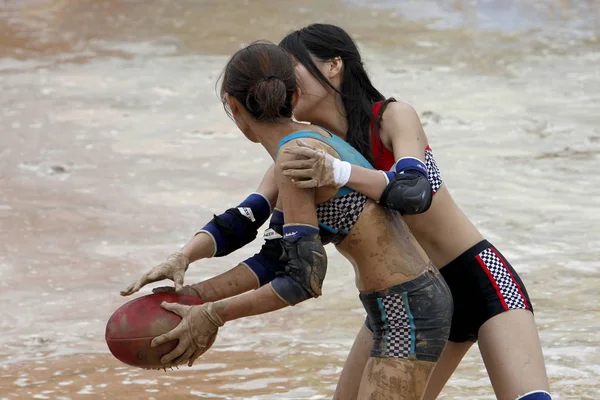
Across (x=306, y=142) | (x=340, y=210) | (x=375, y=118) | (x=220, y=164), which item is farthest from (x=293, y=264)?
(x=220, y=164)

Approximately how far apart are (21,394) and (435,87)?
8.08 meters

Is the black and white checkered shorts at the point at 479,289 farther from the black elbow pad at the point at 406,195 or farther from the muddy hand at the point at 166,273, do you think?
the muddy hand at the point at 166,273

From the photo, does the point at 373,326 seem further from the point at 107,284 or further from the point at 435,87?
the point at 435,87

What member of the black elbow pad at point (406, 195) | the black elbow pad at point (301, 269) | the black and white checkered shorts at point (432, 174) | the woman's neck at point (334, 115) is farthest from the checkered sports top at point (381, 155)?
the black elbow pad at point (301, 269)

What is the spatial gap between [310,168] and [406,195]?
0.32 m

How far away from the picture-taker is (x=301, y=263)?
3174 mm

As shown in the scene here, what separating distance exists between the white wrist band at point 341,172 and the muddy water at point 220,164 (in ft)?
6.90

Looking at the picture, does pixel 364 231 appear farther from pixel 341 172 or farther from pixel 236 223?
pixel 236 223

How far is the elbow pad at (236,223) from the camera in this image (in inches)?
151

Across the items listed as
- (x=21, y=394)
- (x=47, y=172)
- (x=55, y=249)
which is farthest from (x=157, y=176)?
(x=21, y=394)

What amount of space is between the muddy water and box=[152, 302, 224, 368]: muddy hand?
1806mm

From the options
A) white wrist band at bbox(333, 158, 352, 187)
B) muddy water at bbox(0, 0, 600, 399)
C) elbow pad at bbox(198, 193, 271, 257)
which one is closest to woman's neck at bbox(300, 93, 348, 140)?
elbow pad at bbox(198, 193, 271, 257)

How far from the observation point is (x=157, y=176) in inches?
377

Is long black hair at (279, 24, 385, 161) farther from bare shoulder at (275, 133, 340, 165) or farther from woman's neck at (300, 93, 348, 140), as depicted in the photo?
bare shoulder at (275, 133, 340, 165)
